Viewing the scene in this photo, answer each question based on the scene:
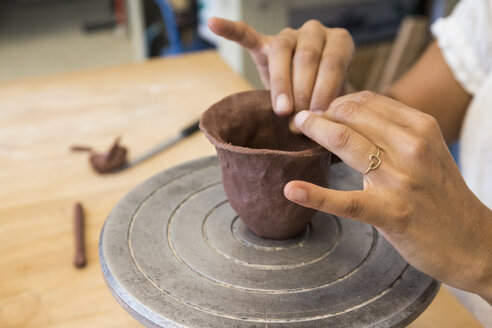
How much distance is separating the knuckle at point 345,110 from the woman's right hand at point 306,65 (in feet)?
0.41

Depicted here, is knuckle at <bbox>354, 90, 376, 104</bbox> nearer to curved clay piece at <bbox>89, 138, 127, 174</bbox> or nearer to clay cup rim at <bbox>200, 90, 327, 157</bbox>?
clay cup rim at <bbox>200, 90, 327, 157</bbox>

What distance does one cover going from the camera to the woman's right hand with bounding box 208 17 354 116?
721 millimetres

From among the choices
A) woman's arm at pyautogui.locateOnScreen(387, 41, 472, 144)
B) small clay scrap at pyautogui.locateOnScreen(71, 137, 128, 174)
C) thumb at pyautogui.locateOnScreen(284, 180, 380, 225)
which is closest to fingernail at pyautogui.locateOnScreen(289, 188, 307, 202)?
thumb at pyautogui.locateOnScreen(284, 180, 380, 225)

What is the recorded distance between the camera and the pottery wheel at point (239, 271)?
55 cm

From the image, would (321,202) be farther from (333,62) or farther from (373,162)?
(333,62)

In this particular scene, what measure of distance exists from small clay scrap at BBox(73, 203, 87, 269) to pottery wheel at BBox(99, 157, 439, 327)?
15cm

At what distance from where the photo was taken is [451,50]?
1.14 m

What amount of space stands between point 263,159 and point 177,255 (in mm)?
182

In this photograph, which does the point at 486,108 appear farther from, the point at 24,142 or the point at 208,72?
the point at 24,142

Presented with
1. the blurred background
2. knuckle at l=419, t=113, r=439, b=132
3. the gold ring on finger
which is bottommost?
the blurred background

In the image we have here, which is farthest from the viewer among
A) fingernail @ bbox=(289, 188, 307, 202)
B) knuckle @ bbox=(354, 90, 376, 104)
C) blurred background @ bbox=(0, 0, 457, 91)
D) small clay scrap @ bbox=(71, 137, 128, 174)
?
blurred background @ bbox=(0, 0, 457, 91)

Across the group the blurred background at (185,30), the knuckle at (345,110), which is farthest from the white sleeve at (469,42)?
the blurred background at (185,30)

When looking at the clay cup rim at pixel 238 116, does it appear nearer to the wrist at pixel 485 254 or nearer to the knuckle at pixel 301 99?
the knuckle at pixel 301 99

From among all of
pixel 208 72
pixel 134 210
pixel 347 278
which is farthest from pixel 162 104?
pixel 347 278
